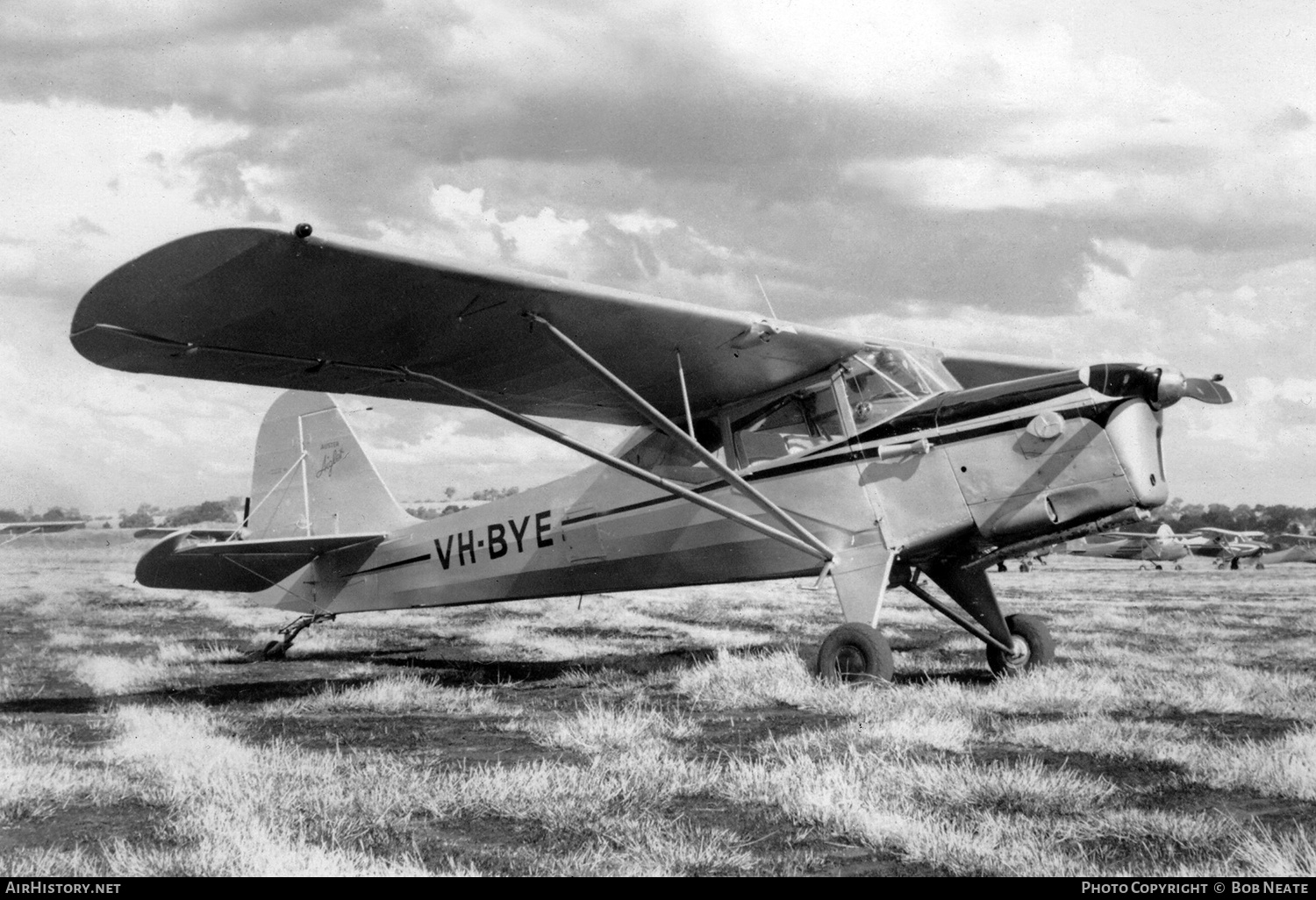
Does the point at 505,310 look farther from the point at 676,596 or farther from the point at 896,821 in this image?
the point at 676,596

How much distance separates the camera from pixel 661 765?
14.2 feet

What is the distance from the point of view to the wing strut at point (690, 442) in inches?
259

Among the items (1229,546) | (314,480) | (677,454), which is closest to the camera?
(677,454)

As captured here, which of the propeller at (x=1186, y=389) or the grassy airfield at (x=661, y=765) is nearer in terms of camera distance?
the grassy airfield at (x=661, y=765)

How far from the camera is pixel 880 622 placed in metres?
13.4

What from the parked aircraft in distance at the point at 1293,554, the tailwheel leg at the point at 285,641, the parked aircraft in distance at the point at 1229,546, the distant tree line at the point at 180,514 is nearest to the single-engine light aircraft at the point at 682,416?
the tailwheel leg at the point at 285,641

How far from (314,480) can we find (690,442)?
224 inches

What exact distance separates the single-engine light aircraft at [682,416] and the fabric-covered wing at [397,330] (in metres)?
0.02

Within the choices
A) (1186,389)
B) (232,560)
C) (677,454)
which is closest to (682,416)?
(677,454)

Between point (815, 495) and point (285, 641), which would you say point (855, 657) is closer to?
point (815, 495)

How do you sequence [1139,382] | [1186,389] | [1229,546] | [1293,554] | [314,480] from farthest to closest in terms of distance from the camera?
1. [1229,546]
2. [1293,554]
3. [314,480]
4. [1186,389]
5. [1139,382]

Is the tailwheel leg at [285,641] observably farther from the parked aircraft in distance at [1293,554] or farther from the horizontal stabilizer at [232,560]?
the parked aircraft in distance at [1293,554]

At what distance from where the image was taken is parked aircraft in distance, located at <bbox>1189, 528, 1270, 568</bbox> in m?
44.9
